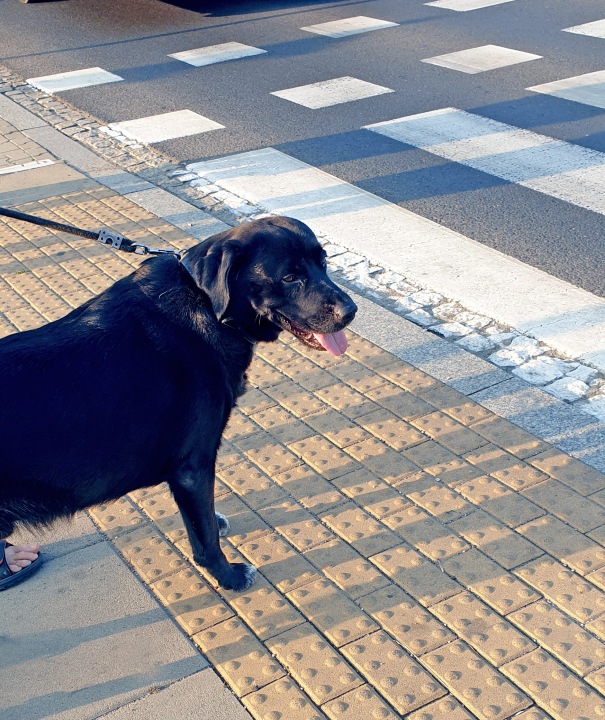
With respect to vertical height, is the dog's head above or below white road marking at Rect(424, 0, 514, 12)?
below

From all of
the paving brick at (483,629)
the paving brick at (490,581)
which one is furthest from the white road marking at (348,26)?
the paving brick at (483,629)

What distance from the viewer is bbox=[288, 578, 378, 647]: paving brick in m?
3.05

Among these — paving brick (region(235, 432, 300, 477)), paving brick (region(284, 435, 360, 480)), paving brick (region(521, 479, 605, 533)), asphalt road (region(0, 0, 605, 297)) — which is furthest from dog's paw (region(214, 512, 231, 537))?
asphalt road (region(0, 0, 605, 297))

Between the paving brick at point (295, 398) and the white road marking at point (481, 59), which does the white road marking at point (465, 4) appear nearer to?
the white road marking at point (481, 59)

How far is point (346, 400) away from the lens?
14.6 feet

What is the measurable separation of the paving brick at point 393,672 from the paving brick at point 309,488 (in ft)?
2.61

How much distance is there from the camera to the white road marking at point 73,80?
1081 cm

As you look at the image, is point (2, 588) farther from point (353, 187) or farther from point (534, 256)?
point (353, 187)

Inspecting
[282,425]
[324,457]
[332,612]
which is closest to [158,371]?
[332,612]

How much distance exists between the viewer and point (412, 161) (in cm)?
791

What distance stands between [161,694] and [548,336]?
320 cm

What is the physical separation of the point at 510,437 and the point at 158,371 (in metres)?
1.96

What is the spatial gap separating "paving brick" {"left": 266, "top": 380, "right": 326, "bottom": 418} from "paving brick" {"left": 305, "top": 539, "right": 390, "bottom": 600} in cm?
103

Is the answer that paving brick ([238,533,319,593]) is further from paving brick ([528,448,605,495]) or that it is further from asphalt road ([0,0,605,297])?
asphalt road ([0,0,605,297])
